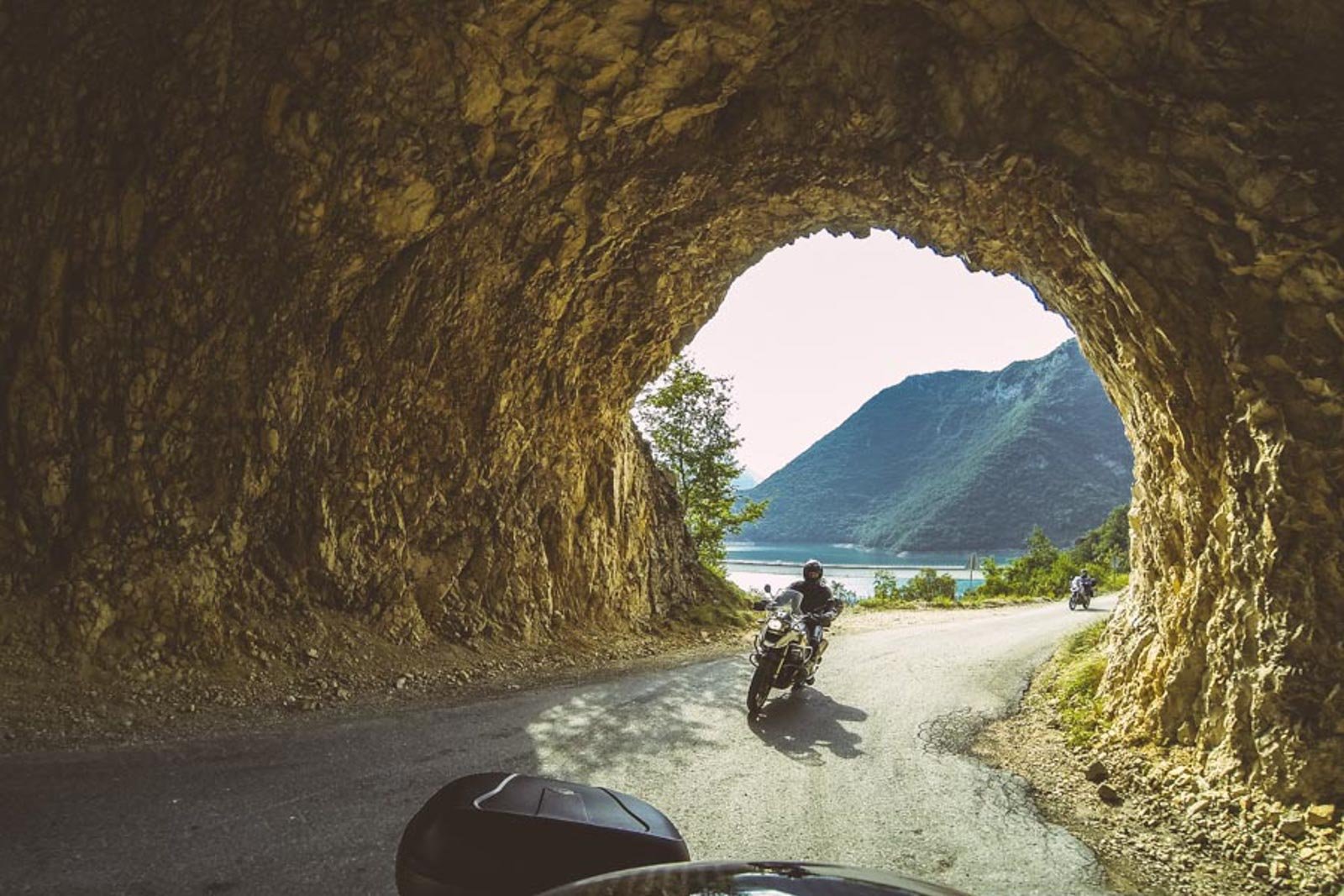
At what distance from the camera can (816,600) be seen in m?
9.58

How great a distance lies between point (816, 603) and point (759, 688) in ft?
5.98

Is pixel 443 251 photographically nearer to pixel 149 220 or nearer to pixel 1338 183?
pixel 149 220

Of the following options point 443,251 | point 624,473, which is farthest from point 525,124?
point 624,473

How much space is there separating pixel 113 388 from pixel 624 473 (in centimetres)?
919

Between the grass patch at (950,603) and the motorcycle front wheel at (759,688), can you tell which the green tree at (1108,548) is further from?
the motorcycle front wheel at (759,688)

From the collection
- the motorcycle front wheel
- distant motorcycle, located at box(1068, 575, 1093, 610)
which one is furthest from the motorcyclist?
distant motorcycle, located at box(1068, 575, 1093, 610)

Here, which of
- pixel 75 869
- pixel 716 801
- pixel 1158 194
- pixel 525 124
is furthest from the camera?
pixel 525 124

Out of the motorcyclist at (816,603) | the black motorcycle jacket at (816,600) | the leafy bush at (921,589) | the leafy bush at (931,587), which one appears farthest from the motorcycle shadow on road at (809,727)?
the leafy bush at (931,587)

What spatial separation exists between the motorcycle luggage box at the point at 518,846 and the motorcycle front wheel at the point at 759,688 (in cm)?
548

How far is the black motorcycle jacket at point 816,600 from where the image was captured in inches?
374

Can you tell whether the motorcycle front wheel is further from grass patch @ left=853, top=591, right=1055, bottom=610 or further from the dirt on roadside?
grass patch @ left=853, top=591, right=1055, bottom=610

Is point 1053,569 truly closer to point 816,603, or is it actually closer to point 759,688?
point 816,603

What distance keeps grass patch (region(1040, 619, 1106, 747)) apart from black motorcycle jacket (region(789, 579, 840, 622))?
→ 2.88m

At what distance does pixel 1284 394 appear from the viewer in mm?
5359
